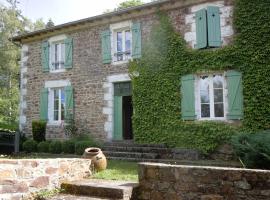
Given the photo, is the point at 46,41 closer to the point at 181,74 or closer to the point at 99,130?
the point at 99,130

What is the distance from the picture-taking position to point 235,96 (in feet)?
32.1

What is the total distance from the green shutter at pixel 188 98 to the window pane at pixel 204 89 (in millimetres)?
338

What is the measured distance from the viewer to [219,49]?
1023 centimetres

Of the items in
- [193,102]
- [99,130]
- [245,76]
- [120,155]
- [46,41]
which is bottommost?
[120,155]

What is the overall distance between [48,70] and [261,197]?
11484 mm

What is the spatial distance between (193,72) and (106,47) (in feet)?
12.5

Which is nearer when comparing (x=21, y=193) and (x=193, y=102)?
(x=21, y=193)

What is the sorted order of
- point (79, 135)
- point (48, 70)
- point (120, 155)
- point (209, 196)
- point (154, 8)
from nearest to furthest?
point (209, 196)
point (120, 155)
point (154, 8)
point (79, 135)
point (48, 70)

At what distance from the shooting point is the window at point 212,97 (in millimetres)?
10219

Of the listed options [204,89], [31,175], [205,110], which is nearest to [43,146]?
[205,110]

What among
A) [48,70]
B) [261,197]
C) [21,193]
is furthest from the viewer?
[48,70]

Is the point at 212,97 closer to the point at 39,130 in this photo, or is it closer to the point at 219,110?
the point at 219,110

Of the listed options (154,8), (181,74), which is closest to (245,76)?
(181,74)

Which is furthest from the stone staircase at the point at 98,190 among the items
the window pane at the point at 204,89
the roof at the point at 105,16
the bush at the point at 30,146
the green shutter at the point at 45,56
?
the green shutter at the point at 45,56
